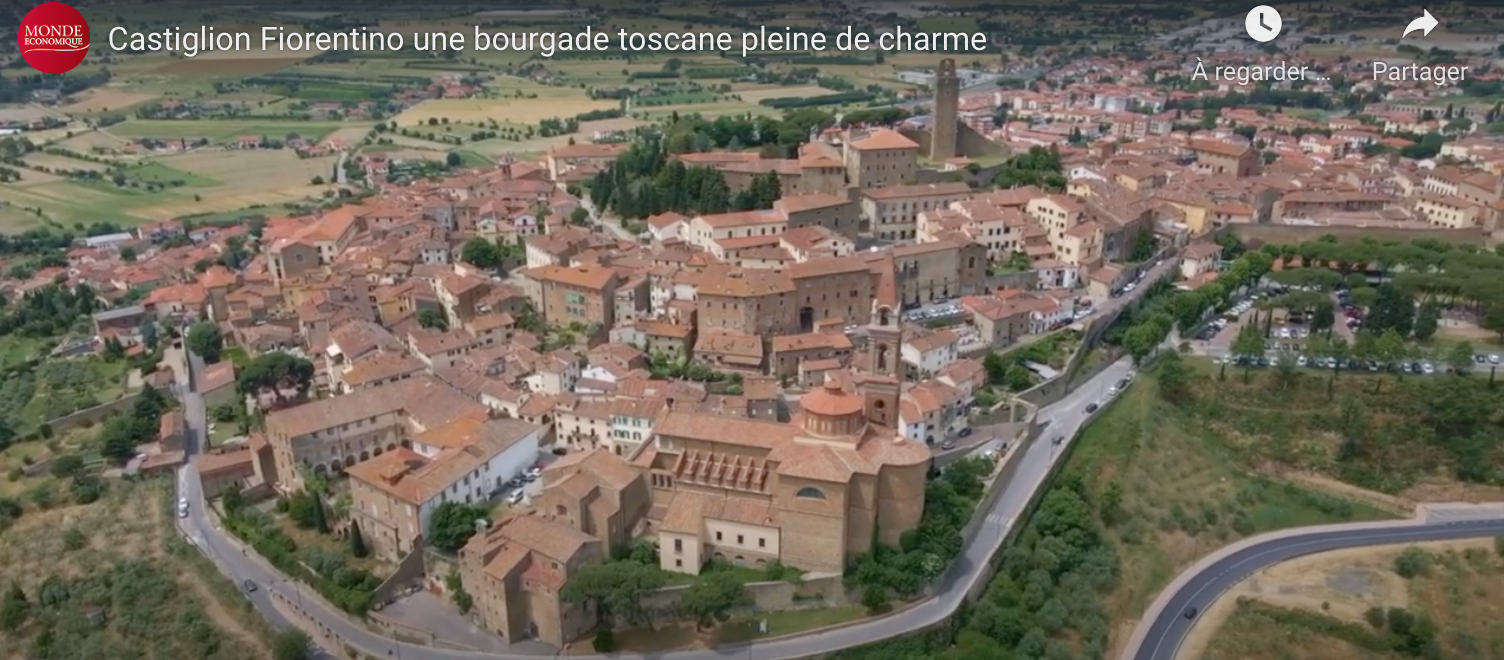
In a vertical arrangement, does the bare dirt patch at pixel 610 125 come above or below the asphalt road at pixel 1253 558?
above

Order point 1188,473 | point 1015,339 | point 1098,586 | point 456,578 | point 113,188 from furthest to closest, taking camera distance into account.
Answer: point 113,188 → point 1015,339 → point 1188,473 → point 1098,586 → point 456,578

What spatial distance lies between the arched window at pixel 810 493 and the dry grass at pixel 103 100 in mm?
119391

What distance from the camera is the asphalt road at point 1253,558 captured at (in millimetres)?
33406

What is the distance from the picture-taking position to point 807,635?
30188mm

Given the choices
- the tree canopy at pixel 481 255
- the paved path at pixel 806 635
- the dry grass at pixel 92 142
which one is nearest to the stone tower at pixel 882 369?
the paved path at pixel 806 635

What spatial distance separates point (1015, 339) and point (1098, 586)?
13.9 metres

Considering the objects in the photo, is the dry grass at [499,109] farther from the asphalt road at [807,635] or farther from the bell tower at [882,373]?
the bell tower at [882,373]

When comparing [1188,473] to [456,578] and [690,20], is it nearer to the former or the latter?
[456,578]

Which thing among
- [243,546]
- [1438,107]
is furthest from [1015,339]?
[1438,107]

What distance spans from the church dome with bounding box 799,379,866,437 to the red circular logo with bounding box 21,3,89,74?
111 metres

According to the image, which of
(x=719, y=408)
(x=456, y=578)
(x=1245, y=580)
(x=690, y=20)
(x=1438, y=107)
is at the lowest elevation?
(x=1245, y=580)

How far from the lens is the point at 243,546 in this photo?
3550 cm

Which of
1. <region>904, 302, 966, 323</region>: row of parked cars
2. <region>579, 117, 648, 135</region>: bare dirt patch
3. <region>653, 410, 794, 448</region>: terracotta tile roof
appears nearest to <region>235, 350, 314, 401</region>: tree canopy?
<region>653, 410, 794, 448</region>: terracotta tile roof

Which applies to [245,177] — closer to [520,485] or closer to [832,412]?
[520,485]
